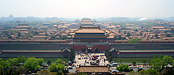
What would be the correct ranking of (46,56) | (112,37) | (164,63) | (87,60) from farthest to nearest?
(112,37) → (46,56) → (87,60) → (164,63)

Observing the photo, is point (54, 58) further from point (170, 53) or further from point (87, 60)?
point (170, 53)

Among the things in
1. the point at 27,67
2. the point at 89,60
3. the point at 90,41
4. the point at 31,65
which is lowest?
the point at 89,60

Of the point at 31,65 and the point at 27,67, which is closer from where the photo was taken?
the point at 27,67

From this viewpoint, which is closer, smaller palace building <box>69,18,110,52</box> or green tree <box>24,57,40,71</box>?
green tree <box>24,57,40,71</box>

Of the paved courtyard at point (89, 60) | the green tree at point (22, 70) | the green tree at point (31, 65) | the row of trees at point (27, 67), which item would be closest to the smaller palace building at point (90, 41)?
the paved courtyard at point (89, 60)

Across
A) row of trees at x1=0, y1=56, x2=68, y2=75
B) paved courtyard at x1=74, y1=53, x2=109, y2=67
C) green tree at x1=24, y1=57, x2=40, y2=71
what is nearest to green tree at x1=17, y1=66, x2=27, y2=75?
row of trees at x1=0, y1=56, x2=68, y2=75

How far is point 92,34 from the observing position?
53.2 m

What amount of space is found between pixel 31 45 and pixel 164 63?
29191mm

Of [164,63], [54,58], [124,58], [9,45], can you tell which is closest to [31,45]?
[9,45]

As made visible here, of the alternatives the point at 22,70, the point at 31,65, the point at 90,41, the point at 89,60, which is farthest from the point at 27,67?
the point at 90,41

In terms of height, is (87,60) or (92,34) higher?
(92,34)

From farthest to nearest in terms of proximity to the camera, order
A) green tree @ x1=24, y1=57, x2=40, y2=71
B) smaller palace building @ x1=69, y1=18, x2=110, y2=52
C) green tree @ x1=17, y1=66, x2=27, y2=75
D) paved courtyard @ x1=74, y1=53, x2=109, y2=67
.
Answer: smaller palace building @ x1=69, y1=18, x2=110, y2=52, paved courtyard @ x1=74, y1=53, x2=109, y2=67, green tree @ x1=24, y1=57, x2=40, y2=71, green tree @ x1=17, y1=66, x2=27, y2=75

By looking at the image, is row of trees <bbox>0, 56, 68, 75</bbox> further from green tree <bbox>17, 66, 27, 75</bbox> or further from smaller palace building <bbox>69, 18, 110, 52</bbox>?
smaller palace building <bbox>69, 18, 110, 52</bbox>

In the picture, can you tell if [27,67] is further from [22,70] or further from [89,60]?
[89,60]
